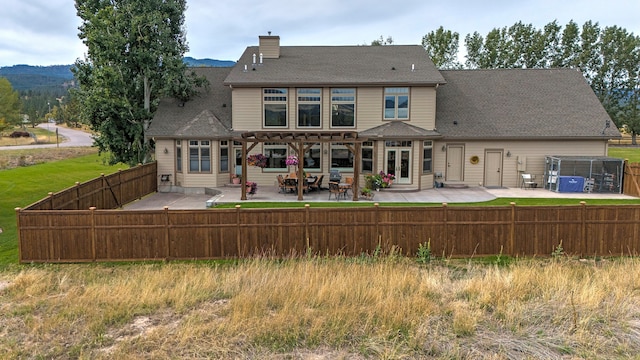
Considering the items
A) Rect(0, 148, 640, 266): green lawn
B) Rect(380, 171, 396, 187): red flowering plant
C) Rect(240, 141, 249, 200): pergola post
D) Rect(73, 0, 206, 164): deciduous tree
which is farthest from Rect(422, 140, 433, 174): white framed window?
Rect(73, 0, 206, 164): deciduous tree

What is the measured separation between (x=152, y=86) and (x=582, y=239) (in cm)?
1911

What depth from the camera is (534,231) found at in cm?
1050

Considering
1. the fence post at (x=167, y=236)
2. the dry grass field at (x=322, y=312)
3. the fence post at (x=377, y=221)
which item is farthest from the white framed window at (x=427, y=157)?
the fence post at (x=167, y=236)

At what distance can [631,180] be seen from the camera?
18.6 m

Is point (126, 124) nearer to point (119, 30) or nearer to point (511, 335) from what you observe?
point (119, 30)

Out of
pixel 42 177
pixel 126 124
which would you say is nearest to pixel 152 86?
pixel 126 124

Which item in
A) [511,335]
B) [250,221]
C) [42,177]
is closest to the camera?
[511,335]

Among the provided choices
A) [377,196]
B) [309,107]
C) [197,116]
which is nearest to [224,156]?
[197,116]

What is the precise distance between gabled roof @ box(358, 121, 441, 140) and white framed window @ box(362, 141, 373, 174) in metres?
0.52

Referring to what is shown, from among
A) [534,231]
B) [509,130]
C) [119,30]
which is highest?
[119,30]

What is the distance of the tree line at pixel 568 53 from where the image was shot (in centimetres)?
4047

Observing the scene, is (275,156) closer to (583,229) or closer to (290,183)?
(290,183)

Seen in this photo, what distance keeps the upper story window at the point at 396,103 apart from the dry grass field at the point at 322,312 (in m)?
12.1

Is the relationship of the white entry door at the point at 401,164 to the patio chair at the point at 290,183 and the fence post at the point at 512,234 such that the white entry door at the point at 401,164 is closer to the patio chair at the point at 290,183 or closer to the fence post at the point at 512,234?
the patio chair at the point at 290,183
